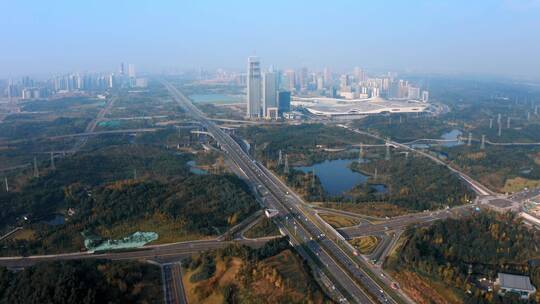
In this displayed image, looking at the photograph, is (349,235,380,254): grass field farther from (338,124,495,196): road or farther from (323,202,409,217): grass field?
(338,124,495,196): road

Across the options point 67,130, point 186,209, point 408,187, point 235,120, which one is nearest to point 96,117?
point 67,130

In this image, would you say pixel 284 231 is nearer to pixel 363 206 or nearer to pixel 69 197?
pixel 363 206

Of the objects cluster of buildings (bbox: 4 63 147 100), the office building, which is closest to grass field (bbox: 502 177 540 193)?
the office building

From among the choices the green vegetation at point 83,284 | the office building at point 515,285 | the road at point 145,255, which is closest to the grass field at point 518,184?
the office building at point 515,285

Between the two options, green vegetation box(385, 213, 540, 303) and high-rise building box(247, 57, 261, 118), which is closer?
green vegetation box(385, 213, 540, 303)

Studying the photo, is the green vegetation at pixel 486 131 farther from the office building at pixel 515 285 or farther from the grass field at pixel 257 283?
the grass field at pixel 257 283

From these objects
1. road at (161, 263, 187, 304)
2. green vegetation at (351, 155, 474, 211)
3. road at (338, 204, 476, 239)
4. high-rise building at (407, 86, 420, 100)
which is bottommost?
road at (161, 263, 187, 304)
